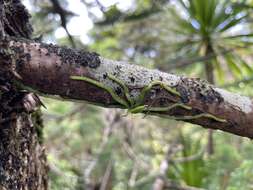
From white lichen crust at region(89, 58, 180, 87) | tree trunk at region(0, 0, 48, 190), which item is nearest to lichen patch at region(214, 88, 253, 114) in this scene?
white lichen crust at region(89, 58, 180, 87)

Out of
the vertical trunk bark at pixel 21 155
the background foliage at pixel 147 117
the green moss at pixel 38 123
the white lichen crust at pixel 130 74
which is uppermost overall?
the background foliage at pixel 147 117

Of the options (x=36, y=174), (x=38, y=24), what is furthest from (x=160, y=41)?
(x=36, y=174)

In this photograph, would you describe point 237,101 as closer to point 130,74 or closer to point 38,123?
point 130,74

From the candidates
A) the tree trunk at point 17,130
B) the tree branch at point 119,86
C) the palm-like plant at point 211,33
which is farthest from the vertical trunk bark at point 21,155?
the palm-like plant at point 211,33

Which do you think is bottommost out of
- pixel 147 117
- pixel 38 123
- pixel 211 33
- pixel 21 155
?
pixel 21 155

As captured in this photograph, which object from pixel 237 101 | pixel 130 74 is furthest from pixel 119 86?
pixel 237 101

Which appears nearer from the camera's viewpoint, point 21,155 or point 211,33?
point 21,155

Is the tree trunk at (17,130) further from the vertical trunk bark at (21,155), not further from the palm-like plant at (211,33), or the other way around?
the palm-like plant at (211,33)
